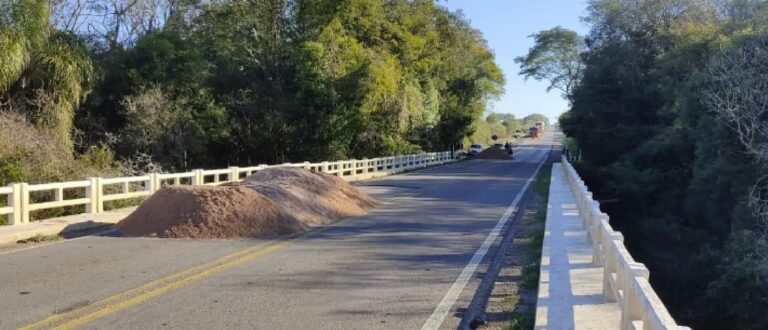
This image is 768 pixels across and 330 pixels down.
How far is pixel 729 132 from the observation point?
63.8 ft

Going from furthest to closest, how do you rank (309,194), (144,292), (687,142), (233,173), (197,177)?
(687,142) < (233,173) < (197,177) < (309,194) < (144,292)

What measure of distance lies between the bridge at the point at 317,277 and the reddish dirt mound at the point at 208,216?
1.75 feet

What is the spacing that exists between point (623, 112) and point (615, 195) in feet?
21.2

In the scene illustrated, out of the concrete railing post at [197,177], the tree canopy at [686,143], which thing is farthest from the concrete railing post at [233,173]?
the tree canopy at [686,143]

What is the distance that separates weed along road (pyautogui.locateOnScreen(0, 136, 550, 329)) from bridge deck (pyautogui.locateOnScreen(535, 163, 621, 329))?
94 centimetres

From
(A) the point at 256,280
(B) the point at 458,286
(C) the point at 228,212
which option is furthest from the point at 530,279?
(C) the point at 228,212

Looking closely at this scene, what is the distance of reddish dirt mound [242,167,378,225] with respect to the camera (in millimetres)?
15547

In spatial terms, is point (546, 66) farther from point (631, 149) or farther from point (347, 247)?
point (347, 247)

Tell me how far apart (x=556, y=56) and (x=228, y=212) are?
72.1 metres

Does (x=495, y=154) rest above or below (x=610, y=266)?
above

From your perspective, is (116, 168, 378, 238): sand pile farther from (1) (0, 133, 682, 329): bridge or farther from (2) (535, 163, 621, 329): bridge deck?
(2) (535, 163, 621, 329): bridge deck

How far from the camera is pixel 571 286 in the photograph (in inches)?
307

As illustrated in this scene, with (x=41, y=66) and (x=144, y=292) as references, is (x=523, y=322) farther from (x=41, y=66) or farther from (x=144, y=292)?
(x=41, y=66)

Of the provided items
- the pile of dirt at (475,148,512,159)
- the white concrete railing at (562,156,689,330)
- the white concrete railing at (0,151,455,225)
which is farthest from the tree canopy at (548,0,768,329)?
the pile of dirt at (475,148,512,159)
